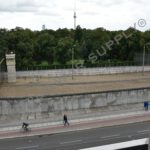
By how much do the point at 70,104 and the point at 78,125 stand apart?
14.9ft

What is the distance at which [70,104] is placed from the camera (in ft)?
115

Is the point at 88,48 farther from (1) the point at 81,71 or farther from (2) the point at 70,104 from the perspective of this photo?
(2) the point at 70,104

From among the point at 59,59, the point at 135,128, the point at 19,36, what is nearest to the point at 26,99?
the point at 135,128

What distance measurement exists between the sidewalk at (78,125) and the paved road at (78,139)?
2.96ft

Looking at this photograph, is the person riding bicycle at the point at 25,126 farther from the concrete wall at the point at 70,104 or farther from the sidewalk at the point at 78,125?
the concrete wall at the point at 70,104

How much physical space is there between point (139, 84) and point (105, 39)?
987 inches

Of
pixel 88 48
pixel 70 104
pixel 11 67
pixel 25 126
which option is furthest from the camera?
pixel 88 48

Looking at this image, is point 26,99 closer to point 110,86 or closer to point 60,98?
point 60,98

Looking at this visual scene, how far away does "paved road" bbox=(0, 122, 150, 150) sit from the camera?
25.1 metres

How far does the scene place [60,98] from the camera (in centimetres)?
3453

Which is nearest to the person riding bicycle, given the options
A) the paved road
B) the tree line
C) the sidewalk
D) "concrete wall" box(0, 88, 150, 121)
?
the sidewalk

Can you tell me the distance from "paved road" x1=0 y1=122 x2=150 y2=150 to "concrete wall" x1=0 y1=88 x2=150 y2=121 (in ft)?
16.7

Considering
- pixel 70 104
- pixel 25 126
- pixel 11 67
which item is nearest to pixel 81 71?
pixel 11 67

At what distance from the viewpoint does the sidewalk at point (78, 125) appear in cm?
2864
